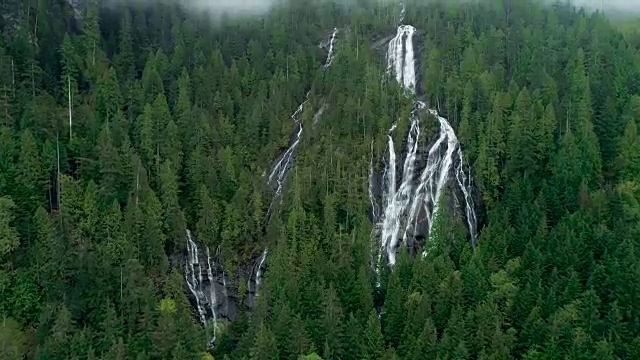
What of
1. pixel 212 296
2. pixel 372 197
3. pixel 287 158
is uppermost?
pixel 287 158

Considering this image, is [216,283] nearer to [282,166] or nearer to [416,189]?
[282,166]

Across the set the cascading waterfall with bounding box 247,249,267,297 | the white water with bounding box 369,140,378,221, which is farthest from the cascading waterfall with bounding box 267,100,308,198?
the white water with bounding box 369,140,378,221

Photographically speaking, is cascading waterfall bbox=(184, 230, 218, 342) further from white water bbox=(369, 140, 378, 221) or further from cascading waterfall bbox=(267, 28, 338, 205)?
white water bbox=(369, 140, 378, 221)

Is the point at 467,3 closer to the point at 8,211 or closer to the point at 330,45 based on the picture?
the point at 330,45

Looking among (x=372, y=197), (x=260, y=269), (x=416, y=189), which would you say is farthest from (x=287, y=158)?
(x=260, y=269)

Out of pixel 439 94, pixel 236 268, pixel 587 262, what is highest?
pixel 439 94

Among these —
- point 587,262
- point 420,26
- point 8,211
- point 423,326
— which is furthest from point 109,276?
point 420,26
